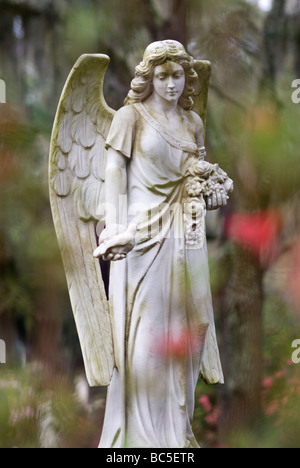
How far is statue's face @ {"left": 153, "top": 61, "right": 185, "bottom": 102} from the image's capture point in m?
5.21

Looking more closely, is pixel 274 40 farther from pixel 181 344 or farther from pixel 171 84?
pixel 181 344

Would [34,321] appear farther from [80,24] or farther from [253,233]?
[80,24]

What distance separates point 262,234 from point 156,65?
3.09 m

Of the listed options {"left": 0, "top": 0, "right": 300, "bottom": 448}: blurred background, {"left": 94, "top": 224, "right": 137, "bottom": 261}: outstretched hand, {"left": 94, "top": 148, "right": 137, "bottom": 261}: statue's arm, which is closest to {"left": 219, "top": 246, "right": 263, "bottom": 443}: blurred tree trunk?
{"left": 0, "top": 0, "right": 300, "bottom": 448}: blurred background

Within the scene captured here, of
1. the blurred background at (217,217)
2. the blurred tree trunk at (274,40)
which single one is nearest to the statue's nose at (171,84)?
the blurred background at (217,217)

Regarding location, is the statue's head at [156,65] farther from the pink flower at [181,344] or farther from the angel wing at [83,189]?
the pink flower at [181,344]

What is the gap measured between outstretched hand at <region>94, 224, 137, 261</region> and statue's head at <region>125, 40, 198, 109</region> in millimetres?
681

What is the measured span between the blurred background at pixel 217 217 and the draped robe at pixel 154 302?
5.86 ft

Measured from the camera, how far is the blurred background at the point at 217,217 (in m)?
7.38

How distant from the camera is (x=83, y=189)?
18.1 ft

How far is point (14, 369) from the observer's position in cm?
772

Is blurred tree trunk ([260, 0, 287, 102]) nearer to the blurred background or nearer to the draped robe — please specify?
the blurred background

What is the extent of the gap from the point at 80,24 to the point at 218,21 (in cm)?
102

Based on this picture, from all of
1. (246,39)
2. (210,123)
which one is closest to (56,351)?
(210,123)
